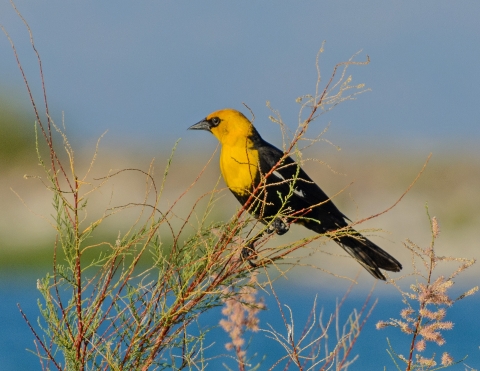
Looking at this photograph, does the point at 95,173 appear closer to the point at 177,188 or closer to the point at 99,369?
the point at 177,188

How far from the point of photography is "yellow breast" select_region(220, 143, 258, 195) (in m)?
3.56

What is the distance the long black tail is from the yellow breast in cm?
60

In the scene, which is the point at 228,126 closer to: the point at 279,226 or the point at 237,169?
the point at 237,169

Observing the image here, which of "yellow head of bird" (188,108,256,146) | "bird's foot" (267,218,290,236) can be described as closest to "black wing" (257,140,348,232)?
"yellow head of bird" (188,108,256,146)

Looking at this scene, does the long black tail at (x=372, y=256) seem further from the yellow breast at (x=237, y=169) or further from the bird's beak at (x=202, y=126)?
the bird's beak at (x=202, y=126)

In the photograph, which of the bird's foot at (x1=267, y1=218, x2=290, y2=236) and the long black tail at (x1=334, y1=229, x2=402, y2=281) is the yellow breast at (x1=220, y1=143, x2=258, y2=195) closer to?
the bird's foot at (x1=267, y1=218, x2=290, y2=236)

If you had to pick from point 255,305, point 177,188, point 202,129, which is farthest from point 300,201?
point 177,188

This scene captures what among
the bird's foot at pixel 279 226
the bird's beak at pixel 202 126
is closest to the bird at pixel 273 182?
the bird's beak at pixel 202 126

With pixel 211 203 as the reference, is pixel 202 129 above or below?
above

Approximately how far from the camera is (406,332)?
1982 mm

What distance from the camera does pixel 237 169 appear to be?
362 centimetres

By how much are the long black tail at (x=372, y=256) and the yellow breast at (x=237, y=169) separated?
598mm

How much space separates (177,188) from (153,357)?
1692cm

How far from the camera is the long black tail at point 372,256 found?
366 centimetres
